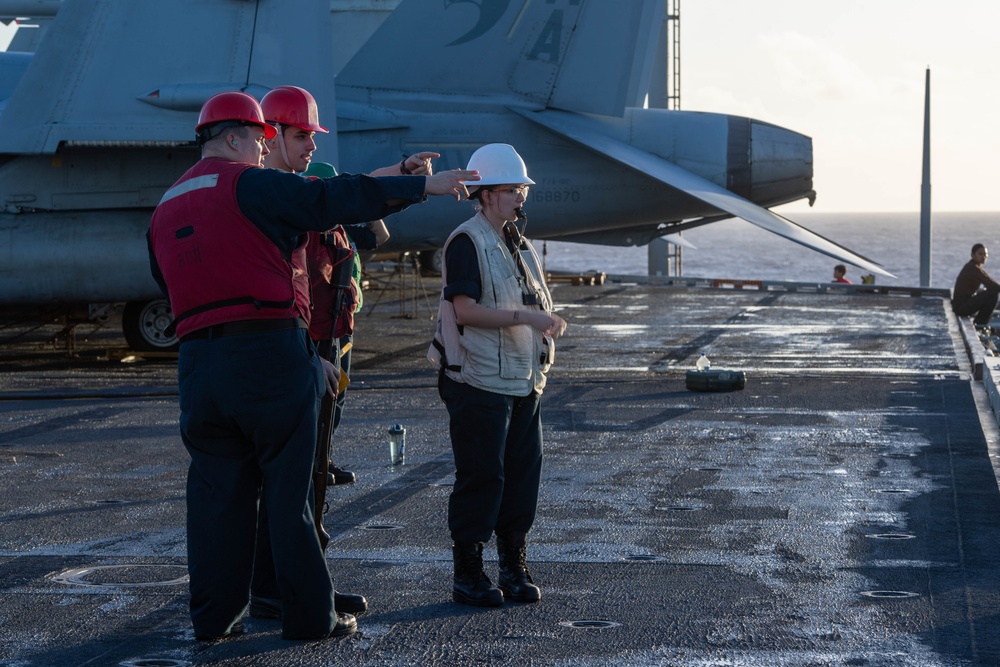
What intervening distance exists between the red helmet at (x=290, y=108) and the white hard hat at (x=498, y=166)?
0.74m

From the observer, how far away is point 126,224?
15.4 meters

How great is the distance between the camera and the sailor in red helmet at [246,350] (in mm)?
4844

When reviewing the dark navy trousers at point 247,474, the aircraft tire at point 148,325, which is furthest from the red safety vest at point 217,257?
the aircraft tire at point 148,325

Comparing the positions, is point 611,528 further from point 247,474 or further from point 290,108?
point 290,108

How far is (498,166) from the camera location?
5656 mm

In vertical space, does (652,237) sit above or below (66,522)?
above

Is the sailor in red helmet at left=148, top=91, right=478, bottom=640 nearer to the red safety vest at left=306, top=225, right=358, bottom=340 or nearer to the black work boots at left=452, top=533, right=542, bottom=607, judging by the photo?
the black work boots at left=452, top=533, right=542, bottom=607

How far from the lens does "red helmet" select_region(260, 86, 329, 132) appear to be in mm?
5367

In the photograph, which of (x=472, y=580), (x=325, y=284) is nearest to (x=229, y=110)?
(x=472, y=580)

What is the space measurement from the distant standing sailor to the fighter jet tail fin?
1135cm

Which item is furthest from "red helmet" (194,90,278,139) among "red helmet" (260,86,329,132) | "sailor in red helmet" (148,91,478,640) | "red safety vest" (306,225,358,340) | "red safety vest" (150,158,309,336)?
"red safety vest" (306,225,358,340)

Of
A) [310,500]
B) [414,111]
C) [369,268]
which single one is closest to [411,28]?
[414,111]

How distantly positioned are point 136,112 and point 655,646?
11944 millimetres

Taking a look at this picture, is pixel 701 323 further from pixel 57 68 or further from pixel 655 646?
pixel 655 646
